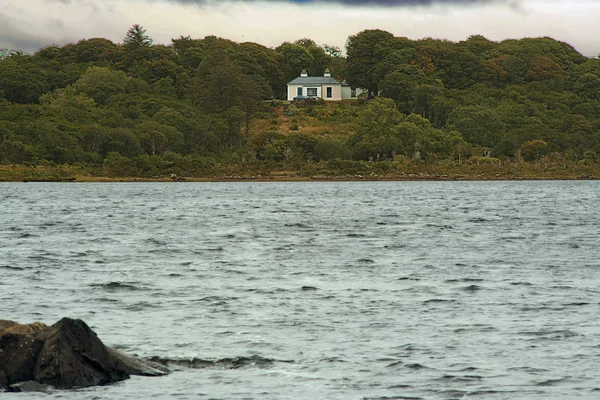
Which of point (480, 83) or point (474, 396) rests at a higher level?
point (480, 83)

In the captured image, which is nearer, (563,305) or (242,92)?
(563,305)

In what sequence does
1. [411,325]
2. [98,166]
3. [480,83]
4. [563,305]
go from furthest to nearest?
[480,83]
[98,166]
[563,305]
[411,325]

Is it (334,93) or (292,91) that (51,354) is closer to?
(334,93)

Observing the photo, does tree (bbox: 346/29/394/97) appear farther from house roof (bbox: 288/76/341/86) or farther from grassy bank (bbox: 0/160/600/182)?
grassy bank (bbox: 0/160/600/182)

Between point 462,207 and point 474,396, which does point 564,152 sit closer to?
point 462,207

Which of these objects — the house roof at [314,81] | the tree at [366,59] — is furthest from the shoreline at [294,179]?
the tree at [366,59]

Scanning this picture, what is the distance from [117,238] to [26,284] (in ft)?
63.5

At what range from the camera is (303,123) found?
162m

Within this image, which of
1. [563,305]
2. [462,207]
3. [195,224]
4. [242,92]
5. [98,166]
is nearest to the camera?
[563,305]

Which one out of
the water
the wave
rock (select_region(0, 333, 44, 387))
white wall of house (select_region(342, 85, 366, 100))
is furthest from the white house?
rock (select_region(0, 333, 44, 387))

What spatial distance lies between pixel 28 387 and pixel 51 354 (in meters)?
0.60

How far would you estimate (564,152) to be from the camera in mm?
148750

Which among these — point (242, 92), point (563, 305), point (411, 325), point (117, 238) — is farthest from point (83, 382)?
point (242, 92)

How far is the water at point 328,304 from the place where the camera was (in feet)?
51.8
